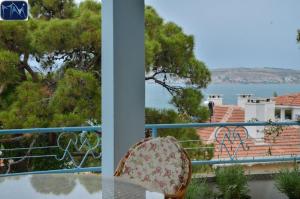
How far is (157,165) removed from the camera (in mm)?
2133

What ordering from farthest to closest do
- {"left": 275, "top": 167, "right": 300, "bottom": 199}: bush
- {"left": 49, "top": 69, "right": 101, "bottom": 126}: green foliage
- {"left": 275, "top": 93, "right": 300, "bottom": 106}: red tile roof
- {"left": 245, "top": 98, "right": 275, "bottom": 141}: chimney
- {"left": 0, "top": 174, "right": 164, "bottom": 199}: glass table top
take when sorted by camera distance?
Answer: {"left": 49, "top": 69, "right": 101, "bottom": 126}: green foliage < {"left": 275, "top": 93, "right": 300, "bottom": 106}: red tile roof < {"left": 245, "top": 98, "right": 275, "bottom": 141}: chimney < {"left": 275, "top": 167, "right": 300, "bottom": 199}: bush < {"left": 0, "top": 174, "right": 164, "bottom": 199}: glass table top

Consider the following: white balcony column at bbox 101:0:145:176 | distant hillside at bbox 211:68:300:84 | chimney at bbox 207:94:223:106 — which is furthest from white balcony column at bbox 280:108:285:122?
white balcony column at bbox 101:0:145:176

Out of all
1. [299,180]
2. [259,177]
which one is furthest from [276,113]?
[299,180]

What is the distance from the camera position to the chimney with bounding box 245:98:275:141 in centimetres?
426

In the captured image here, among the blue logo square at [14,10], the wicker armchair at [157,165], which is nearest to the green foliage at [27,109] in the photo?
the blue logo square at [14,10]

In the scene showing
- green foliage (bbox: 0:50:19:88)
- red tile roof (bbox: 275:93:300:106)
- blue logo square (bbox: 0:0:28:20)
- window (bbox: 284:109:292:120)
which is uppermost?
blue logo square (bbox: 0:0:28:20)

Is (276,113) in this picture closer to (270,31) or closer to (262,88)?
(262,88)

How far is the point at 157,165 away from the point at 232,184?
1.57m

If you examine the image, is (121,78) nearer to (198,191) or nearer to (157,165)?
(157,165)

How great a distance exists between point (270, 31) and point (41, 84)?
299 centimetres

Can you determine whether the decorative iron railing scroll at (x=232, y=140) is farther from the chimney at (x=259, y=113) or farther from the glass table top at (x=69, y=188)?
the glass table top at (x=69, y=188)

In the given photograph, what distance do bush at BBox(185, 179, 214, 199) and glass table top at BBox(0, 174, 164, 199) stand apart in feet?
4.21

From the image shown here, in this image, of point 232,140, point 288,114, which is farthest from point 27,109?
point 288,114

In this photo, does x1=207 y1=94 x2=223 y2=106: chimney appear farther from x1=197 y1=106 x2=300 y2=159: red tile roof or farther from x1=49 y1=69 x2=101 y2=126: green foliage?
x1=49 y1=69 x2=101 y2=126: green foliage
